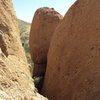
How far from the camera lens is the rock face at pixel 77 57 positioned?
26.3 feet

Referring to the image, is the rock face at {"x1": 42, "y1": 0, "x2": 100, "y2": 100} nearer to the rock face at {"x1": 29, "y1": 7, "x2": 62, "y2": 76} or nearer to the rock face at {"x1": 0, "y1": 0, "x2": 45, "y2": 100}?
the rock face at {"x1": 0, "y1": 0, "x2": 45, "y2": 100}

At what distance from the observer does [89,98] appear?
25.0 feet

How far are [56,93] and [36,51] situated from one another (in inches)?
295

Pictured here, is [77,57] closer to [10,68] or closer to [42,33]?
[10,68]

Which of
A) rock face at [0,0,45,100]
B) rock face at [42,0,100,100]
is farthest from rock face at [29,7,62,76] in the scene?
rock face at [0,0,45,100]

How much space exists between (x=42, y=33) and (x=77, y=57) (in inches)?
306


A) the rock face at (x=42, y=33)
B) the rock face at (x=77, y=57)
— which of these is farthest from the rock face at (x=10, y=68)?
the rock face at (x=42, y=33)

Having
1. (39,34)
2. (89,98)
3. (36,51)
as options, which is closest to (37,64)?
(36,51)

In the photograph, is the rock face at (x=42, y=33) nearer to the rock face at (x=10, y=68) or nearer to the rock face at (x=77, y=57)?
the rock face at (x=77, y=57)

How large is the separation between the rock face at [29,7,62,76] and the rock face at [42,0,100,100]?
5.16 meters

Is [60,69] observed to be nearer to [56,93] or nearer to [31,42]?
[56,93]

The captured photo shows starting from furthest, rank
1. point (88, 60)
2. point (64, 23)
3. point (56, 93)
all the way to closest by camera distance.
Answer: point (64, 23)
point (56, 93)
point (88, 60)

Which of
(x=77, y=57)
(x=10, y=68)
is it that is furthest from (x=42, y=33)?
(x=10, y=68)

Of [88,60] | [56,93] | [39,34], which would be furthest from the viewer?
[39,34]
